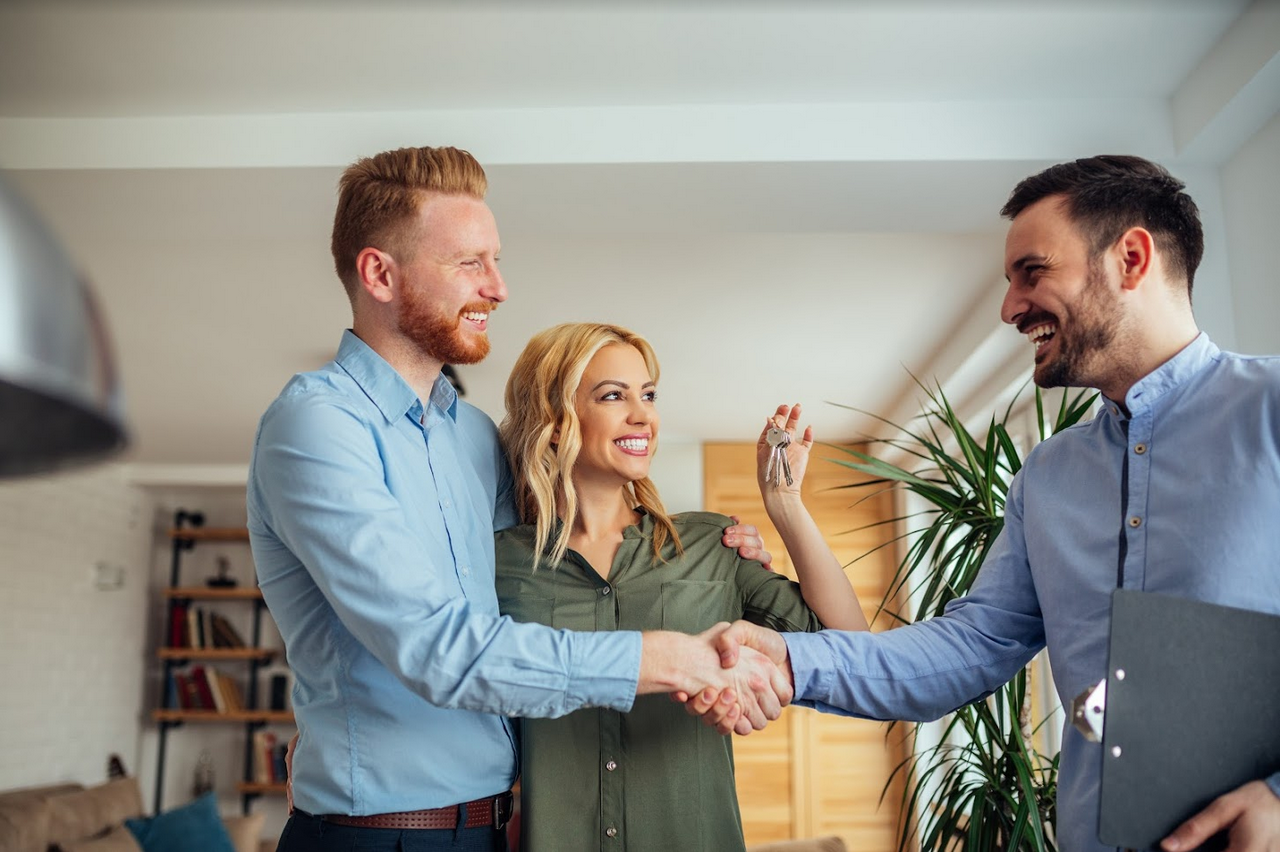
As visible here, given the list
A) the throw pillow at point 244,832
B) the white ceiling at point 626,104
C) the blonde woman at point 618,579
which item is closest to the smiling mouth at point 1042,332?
the blonde woman at point 618,579

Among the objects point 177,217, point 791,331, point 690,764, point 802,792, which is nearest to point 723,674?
point 690,764

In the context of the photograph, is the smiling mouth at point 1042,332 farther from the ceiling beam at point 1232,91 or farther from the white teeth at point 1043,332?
the ceiling beam at point 1232,91

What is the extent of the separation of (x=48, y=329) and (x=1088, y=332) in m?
1.46

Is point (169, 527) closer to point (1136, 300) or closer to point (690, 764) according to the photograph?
point (690, 764)

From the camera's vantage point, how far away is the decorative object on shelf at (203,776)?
8.41 metres

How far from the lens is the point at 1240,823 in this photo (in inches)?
48.8

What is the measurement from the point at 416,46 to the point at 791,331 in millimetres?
2720

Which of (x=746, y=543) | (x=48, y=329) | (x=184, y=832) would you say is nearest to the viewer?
(x=48, y=329)

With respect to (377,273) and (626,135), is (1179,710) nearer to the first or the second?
(377,273)

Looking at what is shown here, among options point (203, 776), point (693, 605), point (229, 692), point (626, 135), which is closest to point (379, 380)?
point (693, 605)

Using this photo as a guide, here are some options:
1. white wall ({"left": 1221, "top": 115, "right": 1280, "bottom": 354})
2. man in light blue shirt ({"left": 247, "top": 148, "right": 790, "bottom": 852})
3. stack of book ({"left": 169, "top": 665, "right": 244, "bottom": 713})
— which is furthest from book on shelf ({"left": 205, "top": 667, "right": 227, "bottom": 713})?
white wall ({"left": 1221, "top": 115, "right": 1280, "bottom": 354})

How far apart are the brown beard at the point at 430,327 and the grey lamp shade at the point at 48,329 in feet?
3.86

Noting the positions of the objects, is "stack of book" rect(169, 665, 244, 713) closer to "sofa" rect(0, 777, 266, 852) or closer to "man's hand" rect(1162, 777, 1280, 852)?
"sofa" rect(0, 777, 266, 852)

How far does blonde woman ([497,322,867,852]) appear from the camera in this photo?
184 cm
